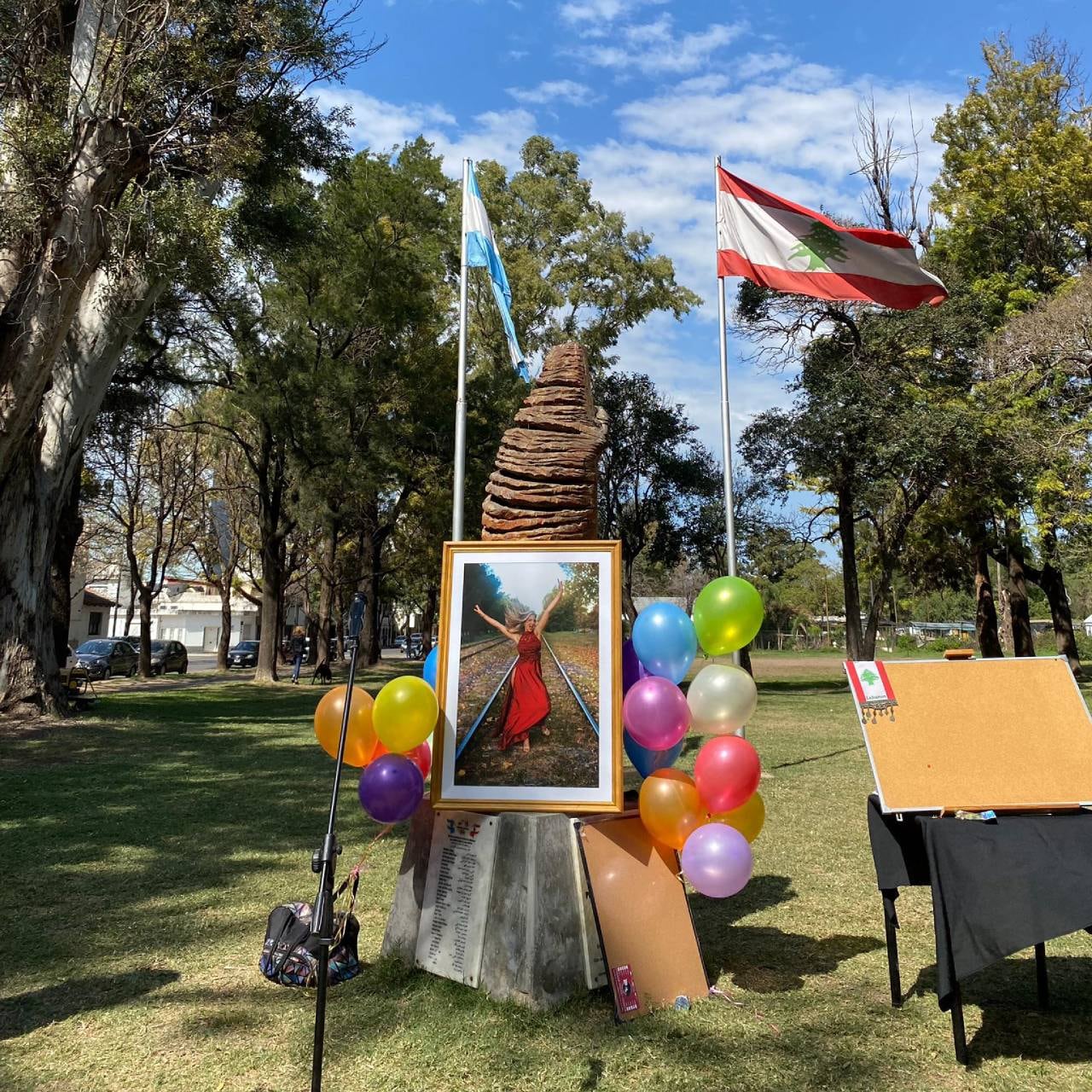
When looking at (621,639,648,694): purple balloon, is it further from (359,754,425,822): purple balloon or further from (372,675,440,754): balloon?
(359,754,425,822): purple balloon

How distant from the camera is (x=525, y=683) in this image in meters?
4.33

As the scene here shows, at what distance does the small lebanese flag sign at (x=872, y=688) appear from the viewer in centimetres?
394

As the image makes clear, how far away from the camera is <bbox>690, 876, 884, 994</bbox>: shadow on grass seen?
14.1ft

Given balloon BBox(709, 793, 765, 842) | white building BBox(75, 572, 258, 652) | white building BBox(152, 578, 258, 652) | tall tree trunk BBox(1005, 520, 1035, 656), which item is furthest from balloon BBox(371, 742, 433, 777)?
white building BBox(152, 578, 258, 652)

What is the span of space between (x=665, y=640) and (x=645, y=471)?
24648 millimetres

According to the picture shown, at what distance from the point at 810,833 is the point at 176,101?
1178 centimetres

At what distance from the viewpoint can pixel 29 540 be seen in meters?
13.2

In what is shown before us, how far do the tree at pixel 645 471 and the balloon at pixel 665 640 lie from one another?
77.6ft

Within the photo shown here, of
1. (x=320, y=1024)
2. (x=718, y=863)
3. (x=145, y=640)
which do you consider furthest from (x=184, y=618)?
(x=320, y=1024)

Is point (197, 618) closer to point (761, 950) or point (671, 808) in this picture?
point (761, 950)

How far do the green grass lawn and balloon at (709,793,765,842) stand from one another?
718mm

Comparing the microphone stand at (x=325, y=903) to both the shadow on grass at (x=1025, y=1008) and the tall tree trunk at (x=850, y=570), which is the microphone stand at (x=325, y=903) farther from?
the tall tree trunk at (x=850, y=570)

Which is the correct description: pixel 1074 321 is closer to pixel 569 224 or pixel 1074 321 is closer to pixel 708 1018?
pixel 569 224

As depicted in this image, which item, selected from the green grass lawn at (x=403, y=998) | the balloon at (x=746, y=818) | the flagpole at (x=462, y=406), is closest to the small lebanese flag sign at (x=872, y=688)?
the balloon at (x=746, y=818)
